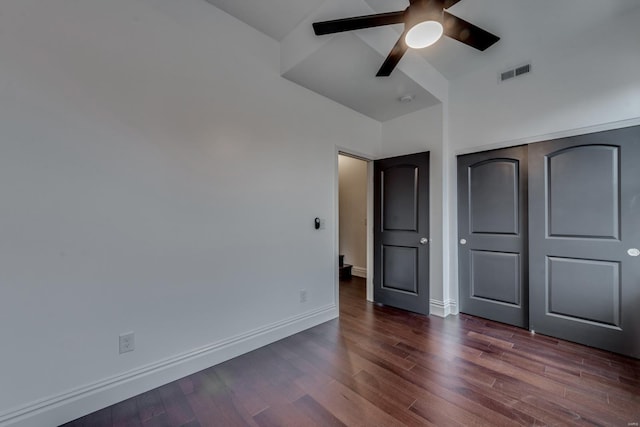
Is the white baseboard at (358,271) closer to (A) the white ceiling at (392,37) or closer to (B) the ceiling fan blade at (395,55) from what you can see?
(A) the white ceiling at (392,37)

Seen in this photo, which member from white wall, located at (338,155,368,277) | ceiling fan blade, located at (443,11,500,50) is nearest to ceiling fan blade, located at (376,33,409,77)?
ceiling fan blade, located at (443,11,500,50)

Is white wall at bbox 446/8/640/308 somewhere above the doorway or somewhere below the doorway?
above

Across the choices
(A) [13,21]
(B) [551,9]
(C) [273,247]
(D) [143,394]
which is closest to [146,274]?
(D) [143,394]

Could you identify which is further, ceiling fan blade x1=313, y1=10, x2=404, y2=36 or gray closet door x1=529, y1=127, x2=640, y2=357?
gray closet door x1=529, y1=127, x2=640, y2=357

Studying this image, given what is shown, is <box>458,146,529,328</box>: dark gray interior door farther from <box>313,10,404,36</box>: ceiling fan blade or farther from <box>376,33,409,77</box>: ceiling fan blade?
<box>313,10,404,36</box>: ceiling fan blade

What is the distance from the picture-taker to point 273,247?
2613 mm

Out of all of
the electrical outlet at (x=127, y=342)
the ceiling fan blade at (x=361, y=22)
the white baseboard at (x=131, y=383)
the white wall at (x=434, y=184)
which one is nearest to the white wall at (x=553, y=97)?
the white wall at (x=434, y=184)

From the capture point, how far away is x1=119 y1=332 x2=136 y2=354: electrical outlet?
1.78 m

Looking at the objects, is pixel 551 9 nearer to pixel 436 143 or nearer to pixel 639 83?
pixel 639 83

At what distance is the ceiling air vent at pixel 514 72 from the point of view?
279 centimetres

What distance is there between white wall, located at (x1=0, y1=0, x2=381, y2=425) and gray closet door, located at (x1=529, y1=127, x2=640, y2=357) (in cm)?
254

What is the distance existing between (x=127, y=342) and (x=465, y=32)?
318 centimetres

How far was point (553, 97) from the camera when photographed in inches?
104

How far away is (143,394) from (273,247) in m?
1.42
